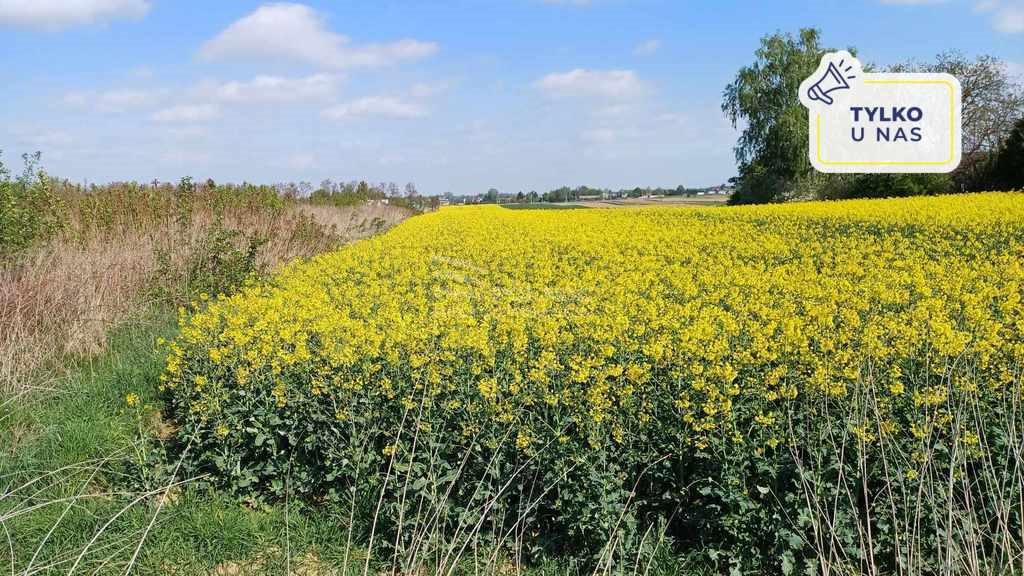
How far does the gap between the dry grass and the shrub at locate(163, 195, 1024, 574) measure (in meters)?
2.23

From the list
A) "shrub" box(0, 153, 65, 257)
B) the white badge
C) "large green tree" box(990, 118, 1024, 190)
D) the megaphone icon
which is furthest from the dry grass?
the megaphone icon

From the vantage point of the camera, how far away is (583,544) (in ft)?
10.9

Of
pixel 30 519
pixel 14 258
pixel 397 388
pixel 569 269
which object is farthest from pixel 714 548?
pixel 14 258

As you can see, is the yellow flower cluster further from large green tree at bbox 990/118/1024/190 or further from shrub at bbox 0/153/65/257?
large green tree at bbox 990/118/1024/190

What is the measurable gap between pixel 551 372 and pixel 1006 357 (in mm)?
2319

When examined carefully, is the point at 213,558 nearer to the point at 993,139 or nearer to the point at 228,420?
the point at 228,420

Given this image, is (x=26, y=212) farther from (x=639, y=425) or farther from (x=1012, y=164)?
(x=1012, y=164)

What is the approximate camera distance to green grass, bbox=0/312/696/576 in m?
3.31

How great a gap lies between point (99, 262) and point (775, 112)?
3824 cm

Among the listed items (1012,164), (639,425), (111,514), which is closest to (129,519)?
(111,514)

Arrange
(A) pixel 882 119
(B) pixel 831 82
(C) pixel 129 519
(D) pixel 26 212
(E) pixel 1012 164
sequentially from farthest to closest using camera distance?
(B) pixel 831 82, (A) pixel 882 119, (E) pixel 1012 164, (D) pixel 26 212, (C) pixel 129 519

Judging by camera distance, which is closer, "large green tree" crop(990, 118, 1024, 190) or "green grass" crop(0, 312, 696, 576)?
"green grass" crop(0, 312, 696, 576)

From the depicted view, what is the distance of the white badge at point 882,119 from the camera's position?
2689cm

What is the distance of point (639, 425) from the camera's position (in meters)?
3.25
